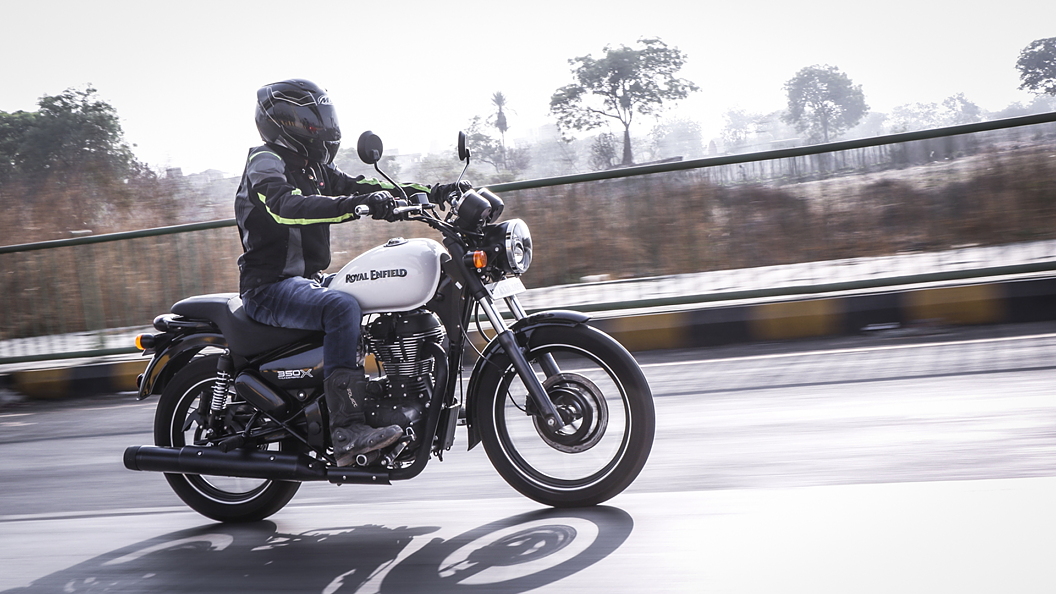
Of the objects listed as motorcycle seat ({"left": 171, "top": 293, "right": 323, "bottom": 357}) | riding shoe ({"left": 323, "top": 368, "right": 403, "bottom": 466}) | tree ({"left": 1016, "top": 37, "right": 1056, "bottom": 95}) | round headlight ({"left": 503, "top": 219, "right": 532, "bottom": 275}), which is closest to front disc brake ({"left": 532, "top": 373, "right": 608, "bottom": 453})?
round headlight ({"left": 503, "top": 219, "right": 532, "bottom": 275})

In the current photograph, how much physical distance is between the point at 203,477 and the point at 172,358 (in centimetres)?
57

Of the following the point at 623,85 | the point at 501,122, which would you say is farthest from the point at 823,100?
the point at 501,122

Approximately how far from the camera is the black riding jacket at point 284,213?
3.80 m

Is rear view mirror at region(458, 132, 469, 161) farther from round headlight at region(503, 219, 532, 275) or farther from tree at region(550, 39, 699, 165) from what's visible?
tree at region(550, 39, 699, 165)

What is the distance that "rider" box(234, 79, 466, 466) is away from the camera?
3.82 metres

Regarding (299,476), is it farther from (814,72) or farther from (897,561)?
(814,72)

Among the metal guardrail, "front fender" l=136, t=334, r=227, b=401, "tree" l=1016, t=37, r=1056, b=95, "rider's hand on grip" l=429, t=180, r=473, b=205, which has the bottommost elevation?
"front fender" l=136, t=334, r=227, b=401

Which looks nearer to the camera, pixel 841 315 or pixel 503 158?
pixel 841 315

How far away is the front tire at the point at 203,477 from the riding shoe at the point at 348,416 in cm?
65

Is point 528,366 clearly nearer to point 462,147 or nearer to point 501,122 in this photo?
point 462,147

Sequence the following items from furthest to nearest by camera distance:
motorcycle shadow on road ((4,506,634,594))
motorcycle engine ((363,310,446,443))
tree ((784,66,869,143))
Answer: tree ((784,66,869,143)) → motorcycle engine ((363,310,446,443)) → motorcycle shadow on road ((4,506,634,594))

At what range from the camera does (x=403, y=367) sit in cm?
390

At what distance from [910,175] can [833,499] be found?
15.2 feet

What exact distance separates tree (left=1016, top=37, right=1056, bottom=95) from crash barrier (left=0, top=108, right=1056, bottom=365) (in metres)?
8.46
